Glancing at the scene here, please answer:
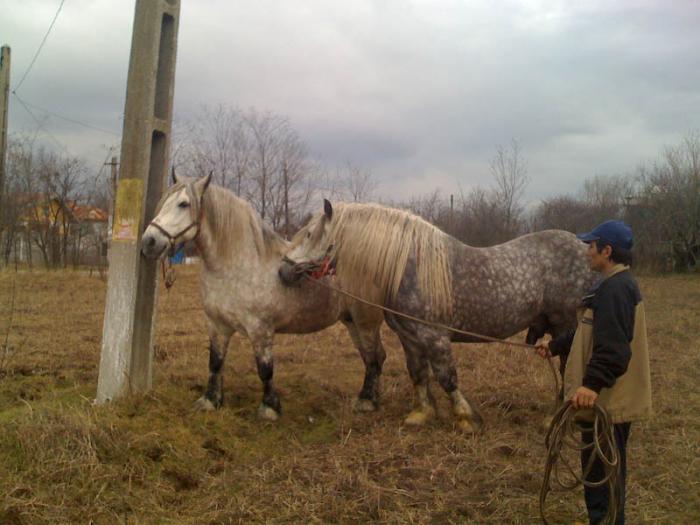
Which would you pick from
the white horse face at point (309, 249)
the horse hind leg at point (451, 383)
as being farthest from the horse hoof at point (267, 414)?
the horse hind leg at point (451, 383)

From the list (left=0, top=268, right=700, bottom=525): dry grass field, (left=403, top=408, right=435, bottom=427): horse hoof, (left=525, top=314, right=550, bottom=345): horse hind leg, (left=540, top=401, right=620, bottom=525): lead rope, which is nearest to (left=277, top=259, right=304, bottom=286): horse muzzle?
(left=0, top=268, right=700, bottom=525): dry grass field

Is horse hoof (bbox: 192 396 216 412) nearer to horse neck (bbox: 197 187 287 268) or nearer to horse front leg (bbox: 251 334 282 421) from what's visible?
horse front leg (bbox: 251 334 282 421)


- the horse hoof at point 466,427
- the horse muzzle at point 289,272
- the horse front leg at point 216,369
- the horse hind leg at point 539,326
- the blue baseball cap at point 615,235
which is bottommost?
the horse hoof at point 466,427

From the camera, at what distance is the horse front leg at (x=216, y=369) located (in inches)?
182

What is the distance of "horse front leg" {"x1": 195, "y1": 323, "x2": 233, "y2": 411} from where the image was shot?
4625 millimetres

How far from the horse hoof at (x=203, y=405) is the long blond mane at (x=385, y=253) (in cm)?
159

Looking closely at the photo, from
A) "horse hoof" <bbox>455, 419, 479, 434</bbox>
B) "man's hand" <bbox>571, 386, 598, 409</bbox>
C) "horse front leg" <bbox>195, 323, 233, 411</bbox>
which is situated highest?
"man's hand" <bbox>571, 386, 598, 409</bbox>

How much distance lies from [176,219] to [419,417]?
2.68 metres

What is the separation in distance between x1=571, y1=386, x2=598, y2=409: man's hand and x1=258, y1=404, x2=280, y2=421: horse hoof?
110 inches

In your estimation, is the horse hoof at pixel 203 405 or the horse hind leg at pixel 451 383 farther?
the horse hoof at pixel 203 405

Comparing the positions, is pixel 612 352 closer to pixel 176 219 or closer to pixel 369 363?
pixel 369 363

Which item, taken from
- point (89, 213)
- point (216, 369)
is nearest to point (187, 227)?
point (216, 369)

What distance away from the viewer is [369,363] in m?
5.22

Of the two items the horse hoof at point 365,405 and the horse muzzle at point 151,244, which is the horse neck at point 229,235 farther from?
the horse hoof at point 365,405
